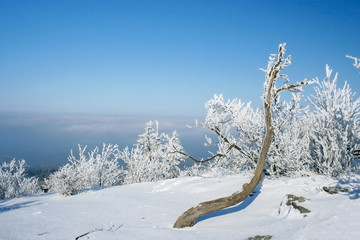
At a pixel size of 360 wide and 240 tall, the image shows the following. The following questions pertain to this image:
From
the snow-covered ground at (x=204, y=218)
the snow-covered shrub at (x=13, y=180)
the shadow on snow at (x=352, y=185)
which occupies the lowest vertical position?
the snow-covered shrub at (x=13, y=180)

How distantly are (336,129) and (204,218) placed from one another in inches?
158

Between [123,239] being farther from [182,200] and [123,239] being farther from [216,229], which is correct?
[182,200]

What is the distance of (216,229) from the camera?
16.3 feet

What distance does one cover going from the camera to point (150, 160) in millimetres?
25125

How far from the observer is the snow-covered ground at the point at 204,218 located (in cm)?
422

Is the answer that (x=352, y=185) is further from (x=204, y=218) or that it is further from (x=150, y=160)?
(x=150, y=160)

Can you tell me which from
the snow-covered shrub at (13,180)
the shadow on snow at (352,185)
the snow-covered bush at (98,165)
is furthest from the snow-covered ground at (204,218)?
the snow-covered shrub at (13,180)

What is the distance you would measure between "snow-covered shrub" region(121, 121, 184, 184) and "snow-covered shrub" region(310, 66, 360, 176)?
12.3m

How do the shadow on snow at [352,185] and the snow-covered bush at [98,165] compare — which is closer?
the shadow on snow at [352,185]

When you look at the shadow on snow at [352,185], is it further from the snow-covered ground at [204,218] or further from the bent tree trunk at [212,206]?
the bent tree trunk at [212,206]

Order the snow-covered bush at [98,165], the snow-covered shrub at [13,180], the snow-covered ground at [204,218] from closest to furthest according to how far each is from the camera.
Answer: the snow-covered ground at [204,218], the snow-covered bush at [98,165], the snow-covered shrub at [13,180]

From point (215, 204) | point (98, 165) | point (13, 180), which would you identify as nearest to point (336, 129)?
point (215, 204)

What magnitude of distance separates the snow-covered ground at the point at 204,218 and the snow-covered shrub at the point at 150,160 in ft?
32.6

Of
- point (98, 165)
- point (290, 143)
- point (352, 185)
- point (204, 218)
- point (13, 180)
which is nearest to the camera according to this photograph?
point (352, 185)
